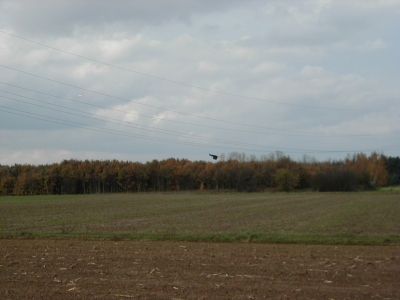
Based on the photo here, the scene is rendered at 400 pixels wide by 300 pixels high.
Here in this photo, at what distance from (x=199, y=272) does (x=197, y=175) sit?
108818 mm

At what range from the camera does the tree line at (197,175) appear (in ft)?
253

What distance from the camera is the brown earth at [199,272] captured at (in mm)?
10211

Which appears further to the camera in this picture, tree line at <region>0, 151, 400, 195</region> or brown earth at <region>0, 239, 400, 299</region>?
tree line at <region>0, 151, 400, 195</region>

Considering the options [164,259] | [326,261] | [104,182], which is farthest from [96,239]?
[104,182]

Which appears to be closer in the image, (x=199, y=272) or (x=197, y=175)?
(x=199, y=272)

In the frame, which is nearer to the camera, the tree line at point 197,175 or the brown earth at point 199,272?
the brown earth at point 199,272

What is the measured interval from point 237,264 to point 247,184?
101129mm

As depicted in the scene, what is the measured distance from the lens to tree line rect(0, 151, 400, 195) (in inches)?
3031

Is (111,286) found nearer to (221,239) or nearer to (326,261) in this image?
(326,261)

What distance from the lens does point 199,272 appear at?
12367mm

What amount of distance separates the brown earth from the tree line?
48.0 m

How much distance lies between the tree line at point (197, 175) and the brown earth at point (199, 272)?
48.0 m

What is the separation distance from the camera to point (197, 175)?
4769 inches

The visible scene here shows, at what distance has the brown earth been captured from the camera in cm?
1021
